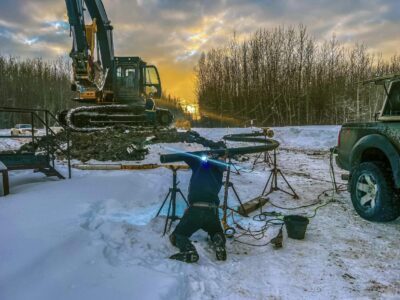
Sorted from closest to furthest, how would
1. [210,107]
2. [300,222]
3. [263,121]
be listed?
[300,222], [263,121], [210,107]

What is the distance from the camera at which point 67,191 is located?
582 centimetres

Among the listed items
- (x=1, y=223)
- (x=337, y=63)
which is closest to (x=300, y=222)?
(x=1, y=223)

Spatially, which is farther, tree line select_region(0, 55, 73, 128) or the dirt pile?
tree line select_region(0, 55, 73, 128)

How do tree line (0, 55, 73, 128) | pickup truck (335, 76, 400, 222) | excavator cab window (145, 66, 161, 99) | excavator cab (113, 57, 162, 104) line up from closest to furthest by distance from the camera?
pickup truck (335, 76, 400, 222) < excavator cab (113, 57, 162, 104) < excavator cab window (145, 66, 161, 99) < tree line (0, 55, 73, 128)

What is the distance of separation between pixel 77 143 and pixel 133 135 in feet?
7.17

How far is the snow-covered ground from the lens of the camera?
3.13m

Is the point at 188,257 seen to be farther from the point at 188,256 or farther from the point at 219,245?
the point at 219,245

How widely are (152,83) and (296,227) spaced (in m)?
12.9

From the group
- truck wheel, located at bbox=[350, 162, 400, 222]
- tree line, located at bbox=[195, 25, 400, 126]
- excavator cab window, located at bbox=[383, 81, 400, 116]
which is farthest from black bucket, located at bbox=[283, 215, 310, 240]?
tree line, located at bbox=[195, 25, 400, 126]

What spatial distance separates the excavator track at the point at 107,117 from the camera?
48.3 ft

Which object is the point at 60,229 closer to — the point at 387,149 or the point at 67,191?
the point at 67,191

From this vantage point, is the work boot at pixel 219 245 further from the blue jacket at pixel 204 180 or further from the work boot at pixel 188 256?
the blue jacket at pixel 204 180

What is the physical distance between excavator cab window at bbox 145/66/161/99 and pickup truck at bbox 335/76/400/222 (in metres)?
11.6

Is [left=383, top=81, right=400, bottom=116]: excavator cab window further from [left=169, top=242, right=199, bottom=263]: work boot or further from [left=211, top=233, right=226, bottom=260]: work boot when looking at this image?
[left=169, top=242, right=199, bottom=263]: work boot
